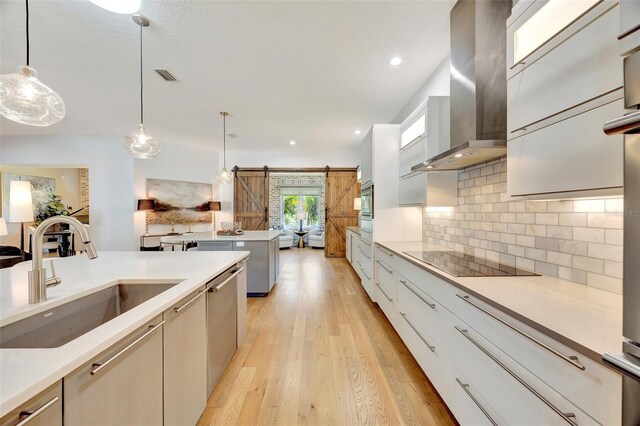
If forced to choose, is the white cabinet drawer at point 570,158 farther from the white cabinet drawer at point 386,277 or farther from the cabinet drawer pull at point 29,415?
the cabinet drawer pull at point 29,415

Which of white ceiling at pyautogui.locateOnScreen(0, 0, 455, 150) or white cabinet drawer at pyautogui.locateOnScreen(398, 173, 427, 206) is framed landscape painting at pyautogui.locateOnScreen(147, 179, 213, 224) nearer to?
white ceiling at pyautogui.locateOnScreen(0, 0, 455, 150)

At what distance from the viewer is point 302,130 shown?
495 cm

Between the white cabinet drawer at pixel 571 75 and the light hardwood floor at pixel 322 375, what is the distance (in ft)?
5.96

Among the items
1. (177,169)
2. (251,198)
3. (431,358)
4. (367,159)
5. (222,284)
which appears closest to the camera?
(431,358)

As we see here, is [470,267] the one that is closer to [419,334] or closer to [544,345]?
[419,334]

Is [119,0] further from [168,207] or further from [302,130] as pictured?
[168,207]

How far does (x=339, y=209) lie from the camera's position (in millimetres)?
6828

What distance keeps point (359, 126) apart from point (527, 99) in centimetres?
367

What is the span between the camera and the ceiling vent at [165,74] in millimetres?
2809

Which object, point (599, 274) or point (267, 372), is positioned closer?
point (599, 274)

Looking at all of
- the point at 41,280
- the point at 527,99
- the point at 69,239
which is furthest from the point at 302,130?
the point at 69,239

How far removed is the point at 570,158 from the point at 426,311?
120 cm

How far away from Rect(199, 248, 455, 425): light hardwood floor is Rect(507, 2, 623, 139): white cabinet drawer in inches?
71.5

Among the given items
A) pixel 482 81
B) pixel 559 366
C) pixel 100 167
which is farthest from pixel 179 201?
pixel 559 366
